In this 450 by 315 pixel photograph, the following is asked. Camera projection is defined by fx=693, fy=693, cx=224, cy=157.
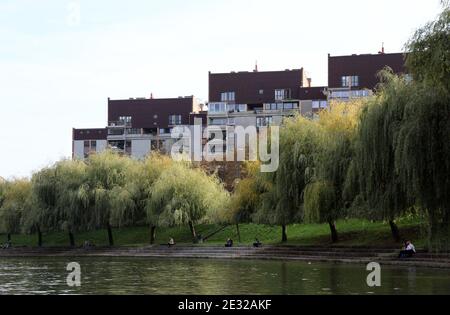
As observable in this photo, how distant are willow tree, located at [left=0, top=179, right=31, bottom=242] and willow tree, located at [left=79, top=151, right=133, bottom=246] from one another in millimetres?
8981

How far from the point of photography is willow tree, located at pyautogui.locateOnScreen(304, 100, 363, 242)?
43062 mm

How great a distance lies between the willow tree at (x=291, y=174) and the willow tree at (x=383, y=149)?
33.2 feet

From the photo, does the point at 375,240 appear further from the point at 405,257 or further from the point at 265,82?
the point at 265,82

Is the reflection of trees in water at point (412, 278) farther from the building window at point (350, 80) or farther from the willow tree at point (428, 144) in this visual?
the building window at point (350, 80)

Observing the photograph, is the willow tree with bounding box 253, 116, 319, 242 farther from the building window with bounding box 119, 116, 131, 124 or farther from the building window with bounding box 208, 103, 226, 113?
the building window with bounding box 119, 116, 131, 124

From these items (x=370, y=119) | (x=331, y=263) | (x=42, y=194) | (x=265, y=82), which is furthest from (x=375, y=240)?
(x=265, y=82)

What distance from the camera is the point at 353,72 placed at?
11169 cm

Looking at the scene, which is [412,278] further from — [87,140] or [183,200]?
[87,140]

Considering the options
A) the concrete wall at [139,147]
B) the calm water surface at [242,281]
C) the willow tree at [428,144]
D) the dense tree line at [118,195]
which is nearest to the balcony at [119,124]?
the concrete wall at [139,147]

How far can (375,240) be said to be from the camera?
45094 millimetres

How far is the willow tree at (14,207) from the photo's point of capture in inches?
2862

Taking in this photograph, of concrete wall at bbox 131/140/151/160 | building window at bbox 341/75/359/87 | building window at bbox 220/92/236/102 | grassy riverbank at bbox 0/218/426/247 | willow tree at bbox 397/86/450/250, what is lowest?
grassy riverbank at bbox 0/218/426/247

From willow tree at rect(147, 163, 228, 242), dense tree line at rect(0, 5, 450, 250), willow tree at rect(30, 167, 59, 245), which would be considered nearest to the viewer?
dense tree line at rect(0, 5, 450, 250)

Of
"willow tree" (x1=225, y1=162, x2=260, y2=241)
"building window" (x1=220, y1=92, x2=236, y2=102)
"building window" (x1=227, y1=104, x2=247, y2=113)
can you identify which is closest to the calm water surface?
"willow tree" (x1=225, y1=162, x2=260, y2=241)
